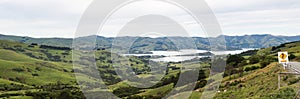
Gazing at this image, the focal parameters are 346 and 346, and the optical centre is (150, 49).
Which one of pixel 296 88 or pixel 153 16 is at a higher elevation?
pixel 153 16

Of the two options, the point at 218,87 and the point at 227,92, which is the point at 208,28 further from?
the point at 218,87

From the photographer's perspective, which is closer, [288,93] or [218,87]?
[288,93]

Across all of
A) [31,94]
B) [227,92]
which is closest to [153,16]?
[227,92]

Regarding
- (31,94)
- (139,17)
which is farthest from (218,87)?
(31,94)

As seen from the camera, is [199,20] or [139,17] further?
[139,17]

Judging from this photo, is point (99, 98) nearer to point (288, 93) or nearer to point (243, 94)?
point (243, 94)

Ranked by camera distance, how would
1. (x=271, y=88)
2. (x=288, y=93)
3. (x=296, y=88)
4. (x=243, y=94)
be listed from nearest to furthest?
(x=288, y=93)
(x=296, y=88)
(x=271, y=88)
(x=243, y=94)

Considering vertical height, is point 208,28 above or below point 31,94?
above

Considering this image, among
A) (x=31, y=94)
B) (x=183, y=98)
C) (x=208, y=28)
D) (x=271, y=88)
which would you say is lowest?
(x=31, y=94)

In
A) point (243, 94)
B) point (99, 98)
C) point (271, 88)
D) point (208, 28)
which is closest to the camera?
point (208, 28)

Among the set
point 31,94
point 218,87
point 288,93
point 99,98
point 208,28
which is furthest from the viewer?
point 31,94
